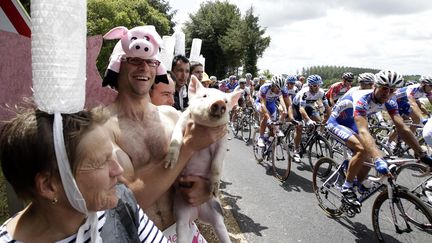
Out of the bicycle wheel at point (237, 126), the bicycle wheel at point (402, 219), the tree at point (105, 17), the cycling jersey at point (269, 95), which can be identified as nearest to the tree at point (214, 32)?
the tree at point (105, 17)

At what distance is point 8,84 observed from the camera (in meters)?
1.81

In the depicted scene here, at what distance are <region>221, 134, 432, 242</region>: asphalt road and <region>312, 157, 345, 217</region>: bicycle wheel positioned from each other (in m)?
0.15

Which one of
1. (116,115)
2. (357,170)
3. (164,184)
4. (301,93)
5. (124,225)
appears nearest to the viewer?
(124,225)

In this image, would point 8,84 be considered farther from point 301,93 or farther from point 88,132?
point 301,93

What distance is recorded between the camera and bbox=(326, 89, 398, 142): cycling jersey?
487 cm

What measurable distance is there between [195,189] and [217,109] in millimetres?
576

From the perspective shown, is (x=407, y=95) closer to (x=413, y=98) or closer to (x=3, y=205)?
(x=413, y=98)

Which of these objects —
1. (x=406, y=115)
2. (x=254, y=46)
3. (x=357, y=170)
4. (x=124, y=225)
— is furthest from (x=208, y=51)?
(x=124, y=225)

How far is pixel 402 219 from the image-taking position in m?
4.25

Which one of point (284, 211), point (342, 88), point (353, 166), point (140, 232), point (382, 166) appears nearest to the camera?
point (140, 232)

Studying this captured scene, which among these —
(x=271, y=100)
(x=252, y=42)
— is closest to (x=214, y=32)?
(x=252, y=42)

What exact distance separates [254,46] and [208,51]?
23.5 ft

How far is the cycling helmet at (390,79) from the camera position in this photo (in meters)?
4.66

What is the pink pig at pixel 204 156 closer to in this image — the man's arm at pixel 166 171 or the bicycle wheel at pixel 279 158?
the man's arm at pixel 166 171
